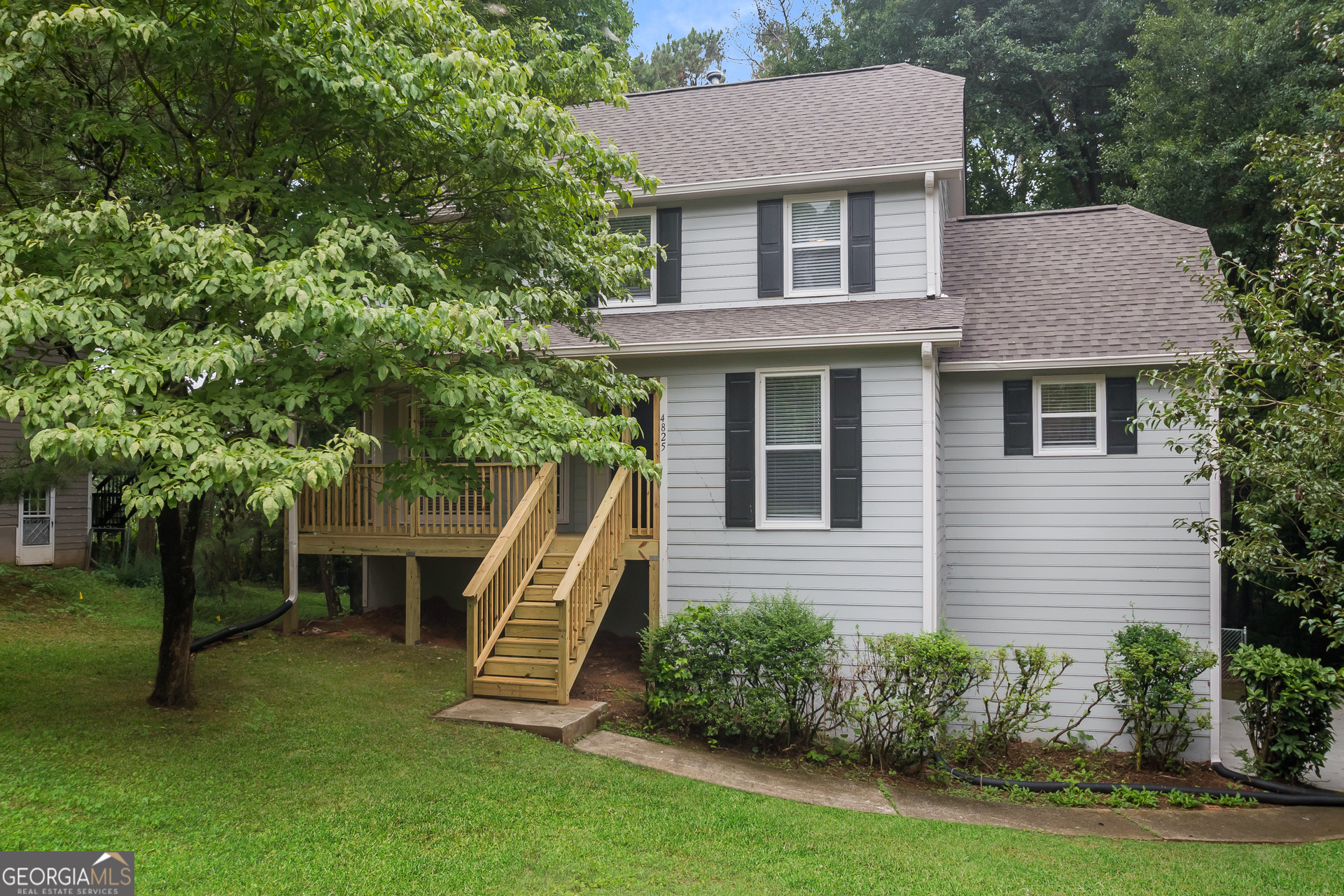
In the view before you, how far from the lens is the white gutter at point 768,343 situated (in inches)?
367

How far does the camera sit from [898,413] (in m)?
9.66

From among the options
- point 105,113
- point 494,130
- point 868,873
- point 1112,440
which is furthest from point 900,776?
point 105,113

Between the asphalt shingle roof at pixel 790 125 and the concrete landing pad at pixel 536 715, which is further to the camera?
the asphalt shingle roof at pixel 790 125

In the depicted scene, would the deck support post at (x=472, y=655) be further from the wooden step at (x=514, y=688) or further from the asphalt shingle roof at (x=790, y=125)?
the asphalt shingle roof at (x=790, y=125)

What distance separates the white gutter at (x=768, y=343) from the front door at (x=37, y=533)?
35.1 feet

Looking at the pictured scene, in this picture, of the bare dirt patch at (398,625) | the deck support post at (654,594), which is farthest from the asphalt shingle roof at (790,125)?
the bare dirt patch at (398,625)

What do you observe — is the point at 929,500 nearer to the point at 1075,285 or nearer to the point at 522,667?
the point at 1075,285

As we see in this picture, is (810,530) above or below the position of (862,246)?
below

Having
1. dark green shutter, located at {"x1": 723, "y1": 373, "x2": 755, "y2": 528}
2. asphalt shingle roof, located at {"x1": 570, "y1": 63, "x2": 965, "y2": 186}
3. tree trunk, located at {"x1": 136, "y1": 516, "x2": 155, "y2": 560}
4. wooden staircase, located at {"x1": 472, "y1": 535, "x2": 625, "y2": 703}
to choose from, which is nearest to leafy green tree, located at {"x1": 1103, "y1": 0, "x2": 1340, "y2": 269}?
asphalt shingle roof, located at {"x1": 570, "y1": 63, "x2": 965, "y2": 186}

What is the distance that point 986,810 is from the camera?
7.33m

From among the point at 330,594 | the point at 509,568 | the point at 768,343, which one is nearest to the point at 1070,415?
the point at 768,343

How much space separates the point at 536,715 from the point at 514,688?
2.19 feet

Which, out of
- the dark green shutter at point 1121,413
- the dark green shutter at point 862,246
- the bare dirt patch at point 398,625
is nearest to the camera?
the dark green shutter at point 1121,413

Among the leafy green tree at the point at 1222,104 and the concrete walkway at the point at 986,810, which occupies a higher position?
the leafy green tree at the point at 1222,104
